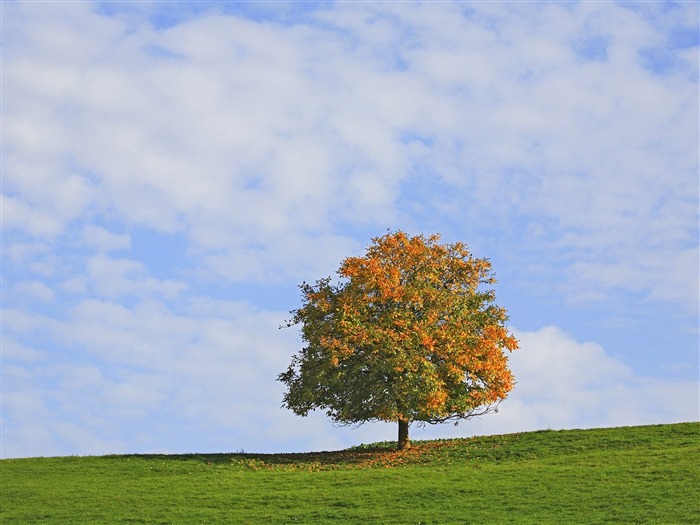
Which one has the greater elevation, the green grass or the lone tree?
the lone tree

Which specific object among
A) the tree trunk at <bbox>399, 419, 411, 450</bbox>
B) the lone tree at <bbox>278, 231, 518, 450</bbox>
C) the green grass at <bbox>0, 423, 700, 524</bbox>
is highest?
the lone tree at <bbox>278, 231, 518, 450</bbox>

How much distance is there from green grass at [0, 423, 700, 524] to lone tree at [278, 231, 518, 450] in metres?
3.61

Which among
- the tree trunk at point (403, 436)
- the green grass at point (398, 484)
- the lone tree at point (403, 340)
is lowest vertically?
the green grass at point (398, 484)

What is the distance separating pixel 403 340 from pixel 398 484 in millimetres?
12446

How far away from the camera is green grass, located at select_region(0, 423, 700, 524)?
36812mm

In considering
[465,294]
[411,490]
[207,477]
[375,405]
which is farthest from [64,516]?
[465,294]

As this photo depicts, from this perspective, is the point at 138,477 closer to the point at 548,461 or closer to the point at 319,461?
the point at 319,461

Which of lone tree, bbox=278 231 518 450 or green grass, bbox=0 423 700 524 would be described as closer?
green grass, bbox=0 423 700 524

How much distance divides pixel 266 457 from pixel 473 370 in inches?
612

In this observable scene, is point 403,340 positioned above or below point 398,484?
above

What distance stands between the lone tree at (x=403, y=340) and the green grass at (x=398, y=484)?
3.61 metres

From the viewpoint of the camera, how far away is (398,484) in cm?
4297

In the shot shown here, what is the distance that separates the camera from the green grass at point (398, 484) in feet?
121

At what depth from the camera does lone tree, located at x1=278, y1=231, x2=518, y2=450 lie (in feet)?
174
